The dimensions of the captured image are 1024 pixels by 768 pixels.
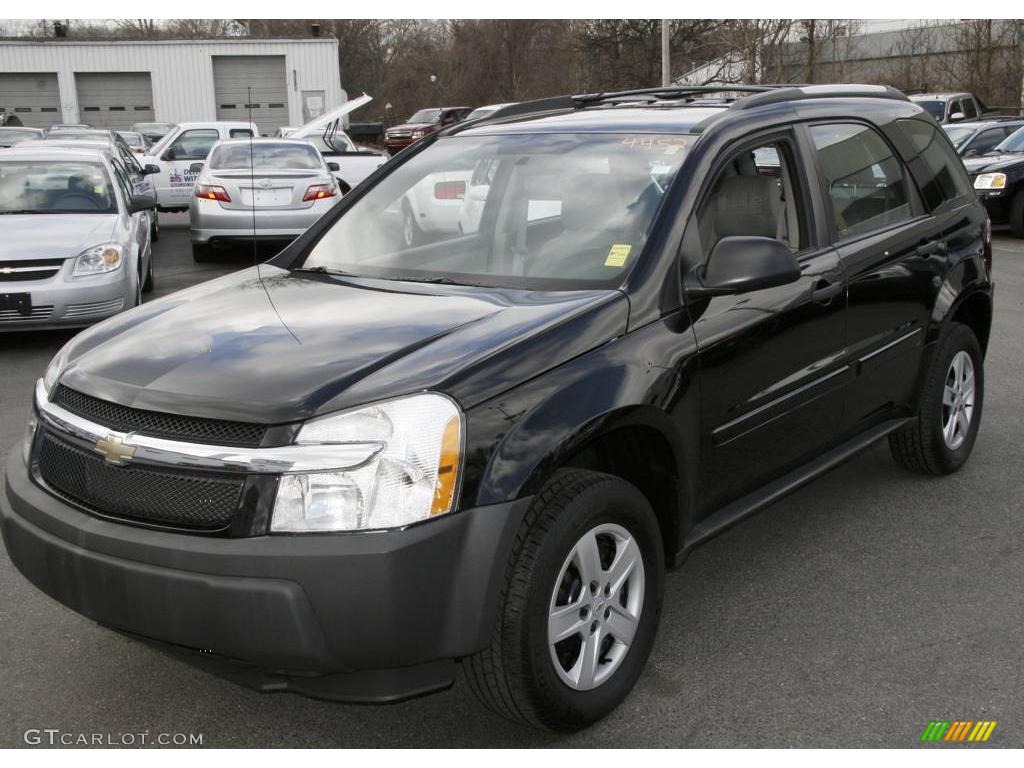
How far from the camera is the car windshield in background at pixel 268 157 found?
1391 cm

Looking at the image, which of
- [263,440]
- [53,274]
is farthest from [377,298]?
[53,274]

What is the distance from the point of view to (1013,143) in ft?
53.0

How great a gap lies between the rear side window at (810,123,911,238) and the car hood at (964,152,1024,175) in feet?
37.7

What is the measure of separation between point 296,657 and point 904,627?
214cm

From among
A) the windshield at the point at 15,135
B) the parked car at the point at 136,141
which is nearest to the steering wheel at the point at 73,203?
the windshield at the point at 15,135

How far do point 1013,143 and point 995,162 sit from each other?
0.86 m

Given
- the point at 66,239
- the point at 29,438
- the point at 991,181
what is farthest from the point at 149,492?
the point at 991,181

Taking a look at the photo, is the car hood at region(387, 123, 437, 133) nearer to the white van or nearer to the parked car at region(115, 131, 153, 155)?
the parked car at region(115, 131, 153, 155)

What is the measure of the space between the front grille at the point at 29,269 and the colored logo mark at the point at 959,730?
7.32m

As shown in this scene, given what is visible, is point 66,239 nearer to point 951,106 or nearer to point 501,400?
point 501,400

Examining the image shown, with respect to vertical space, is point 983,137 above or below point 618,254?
above

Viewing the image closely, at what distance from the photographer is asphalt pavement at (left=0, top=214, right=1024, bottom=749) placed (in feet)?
10.6

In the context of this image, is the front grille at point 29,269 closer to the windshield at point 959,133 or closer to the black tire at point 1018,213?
the black tire at point 1018,213

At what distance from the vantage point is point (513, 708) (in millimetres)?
2994
